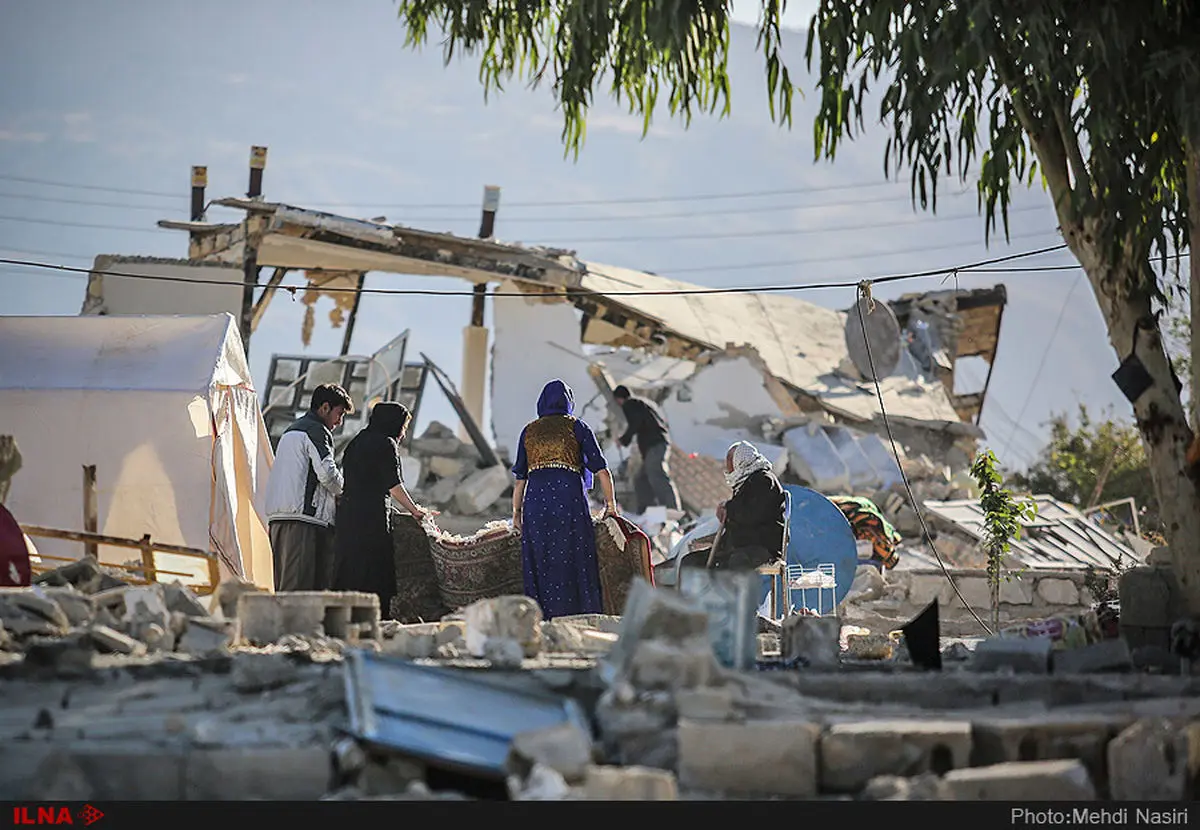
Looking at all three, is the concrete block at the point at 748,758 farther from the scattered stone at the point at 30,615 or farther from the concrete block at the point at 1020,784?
the scattered stone at the point at 30,615

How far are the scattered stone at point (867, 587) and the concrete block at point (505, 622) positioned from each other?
23.4ft

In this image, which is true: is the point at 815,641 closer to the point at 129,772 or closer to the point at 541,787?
the point at 541,787

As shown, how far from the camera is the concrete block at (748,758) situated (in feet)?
13.0

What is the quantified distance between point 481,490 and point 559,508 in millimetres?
9221

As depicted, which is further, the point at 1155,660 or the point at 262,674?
the point at 1155,660

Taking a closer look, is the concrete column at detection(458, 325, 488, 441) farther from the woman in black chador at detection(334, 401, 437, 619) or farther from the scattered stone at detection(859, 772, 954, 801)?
the scattered stone at detection(859, 772, 954, 801)

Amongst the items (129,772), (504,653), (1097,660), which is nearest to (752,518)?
(1097,660)

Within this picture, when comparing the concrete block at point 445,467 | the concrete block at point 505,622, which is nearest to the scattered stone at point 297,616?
the concrete block at point 505,622

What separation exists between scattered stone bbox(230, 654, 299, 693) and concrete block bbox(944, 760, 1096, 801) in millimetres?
2119

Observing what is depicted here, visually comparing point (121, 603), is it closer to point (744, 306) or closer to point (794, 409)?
point (794, 409)

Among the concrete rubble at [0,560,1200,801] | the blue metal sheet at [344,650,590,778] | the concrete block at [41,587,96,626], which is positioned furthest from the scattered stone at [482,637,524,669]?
the concrete block at [41,587,96,626]

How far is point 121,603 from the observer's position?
5.98 m

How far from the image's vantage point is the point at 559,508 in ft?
26.2
